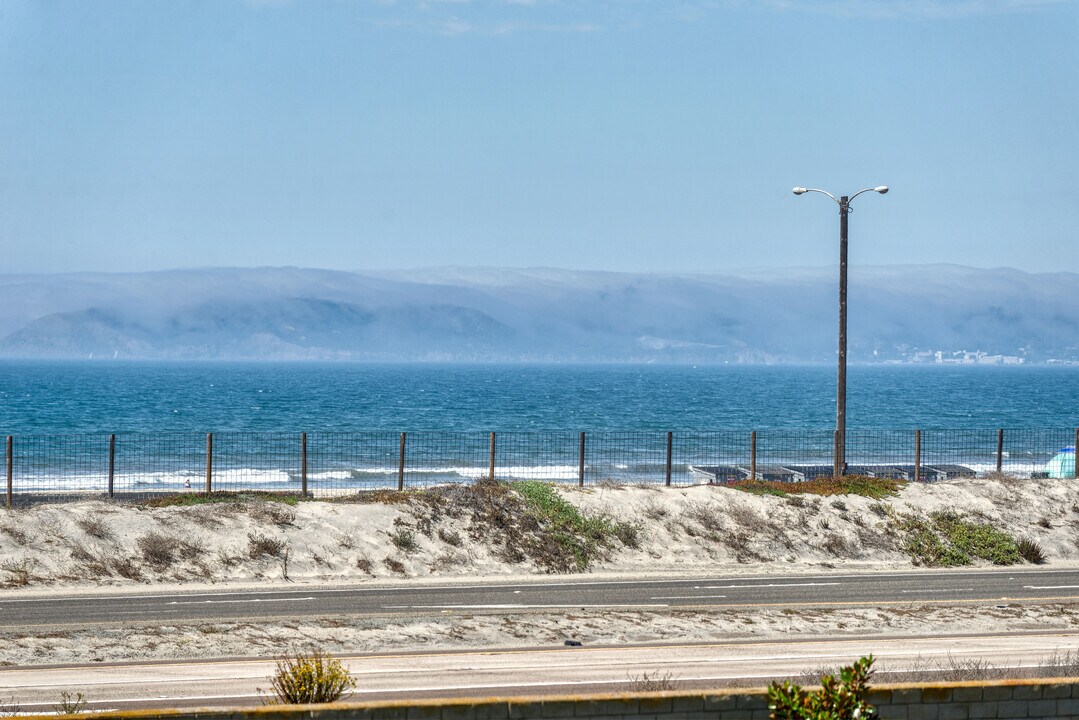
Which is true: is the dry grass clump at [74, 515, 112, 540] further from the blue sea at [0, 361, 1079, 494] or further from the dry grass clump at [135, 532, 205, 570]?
the blue sea at [0, 361, 1079, 494]

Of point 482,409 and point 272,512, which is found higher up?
point 482,409

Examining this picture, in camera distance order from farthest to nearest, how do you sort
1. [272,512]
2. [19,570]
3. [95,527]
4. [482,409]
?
[482,409] → [272,512] → [95,527] → [19,570]

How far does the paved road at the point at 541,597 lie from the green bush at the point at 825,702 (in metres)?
12.7

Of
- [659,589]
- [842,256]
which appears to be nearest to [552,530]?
[659,589]

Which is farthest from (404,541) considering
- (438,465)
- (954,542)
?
(438,465)

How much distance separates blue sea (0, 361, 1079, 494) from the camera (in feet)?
160

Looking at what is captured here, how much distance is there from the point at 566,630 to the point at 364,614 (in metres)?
4.08

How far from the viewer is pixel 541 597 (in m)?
25.4

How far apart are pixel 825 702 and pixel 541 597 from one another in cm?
1467

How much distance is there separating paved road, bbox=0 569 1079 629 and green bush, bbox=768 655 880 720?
41.8ft

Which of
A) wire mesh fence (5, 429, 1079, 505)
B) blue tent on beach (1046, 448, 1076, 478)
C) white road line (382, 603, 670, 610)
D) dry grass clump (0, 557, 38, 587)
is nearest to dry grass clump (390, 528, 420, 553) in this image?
wire mesh fence (5, 429, 1079, 505)

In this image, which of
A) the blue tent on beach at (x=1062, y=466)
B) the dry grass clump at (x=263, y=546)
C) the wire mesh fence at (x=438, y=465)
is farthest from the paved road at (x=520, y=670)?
the blue tent on beach at (x=1062, y=466)

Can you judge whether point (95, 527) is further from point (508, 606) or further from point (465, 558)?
point (508, 606)

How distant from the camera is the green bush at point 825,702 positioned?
11.0 m
